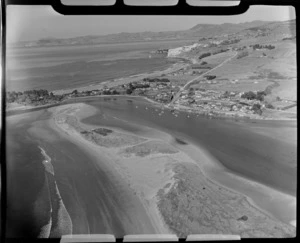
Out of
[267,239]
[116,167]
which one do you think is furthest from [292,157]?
[116,167]

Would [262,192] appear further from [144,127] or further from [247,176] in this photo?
[144,127]

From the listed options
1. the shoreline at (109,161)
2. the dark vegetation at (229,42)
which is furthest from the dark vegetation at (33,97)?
the dark vegetation at (229,42)

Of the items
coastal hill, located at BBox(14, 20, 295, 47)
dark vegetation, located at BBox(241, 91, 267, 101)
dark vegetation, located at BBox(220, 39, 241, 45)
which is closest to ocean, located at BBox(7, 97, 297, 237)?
dark vegetation, located at BBox(241, 91, 267, 101)

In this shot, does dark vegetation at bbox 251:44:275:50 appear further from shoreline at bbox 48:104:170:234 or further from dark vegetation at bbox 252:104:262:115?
shoreline at bbox 48:104:170:234

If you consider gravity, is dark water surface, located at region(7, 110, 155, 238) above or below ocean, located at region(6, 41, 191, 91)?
below

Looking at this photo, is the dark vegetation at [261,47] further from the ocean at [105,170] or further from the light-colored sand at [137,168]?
the light-colored sand at [137,168]

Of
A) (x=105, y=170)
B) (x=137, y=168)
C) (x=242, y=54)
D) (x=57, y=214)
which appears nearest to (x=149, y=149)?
(x=137, y=168)

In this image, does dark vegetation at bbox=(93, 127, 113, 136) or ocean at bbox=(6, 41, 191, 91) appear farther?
dark vegetation at bbox=(93, 127, 113, 136)

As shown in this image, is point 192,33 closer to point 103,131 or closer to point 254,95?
point 254,95
